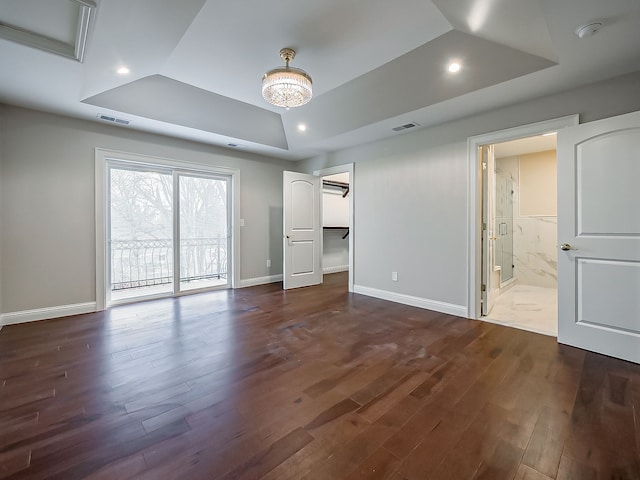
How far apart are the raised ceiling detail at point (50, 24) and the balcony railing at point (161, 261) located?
267 centimetres

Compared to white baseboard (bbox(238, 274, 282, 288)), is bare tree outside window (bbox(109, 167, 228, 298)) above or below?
above

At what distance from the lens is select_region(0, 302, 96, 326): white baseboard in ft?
10.6

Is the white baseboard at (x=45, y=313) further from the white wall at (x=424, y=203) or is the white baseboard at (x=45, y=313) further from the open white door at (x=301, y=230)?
the white wall at (x=424, y=203)

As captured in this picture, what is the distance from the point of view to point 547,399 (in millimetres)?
1847

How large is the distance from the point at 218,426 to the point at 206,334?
1.50 m

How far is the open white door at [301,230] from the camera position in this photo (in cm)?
514

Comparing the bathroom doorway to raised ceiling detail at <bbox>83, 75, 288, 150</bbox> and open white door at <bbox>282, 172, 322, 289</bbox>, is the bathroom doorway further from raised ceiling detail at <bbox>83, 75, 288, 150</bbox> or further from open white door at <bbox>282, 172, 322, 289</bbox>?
raised ceiling detail at <bbox>83, 75, 288, 150</bbox>

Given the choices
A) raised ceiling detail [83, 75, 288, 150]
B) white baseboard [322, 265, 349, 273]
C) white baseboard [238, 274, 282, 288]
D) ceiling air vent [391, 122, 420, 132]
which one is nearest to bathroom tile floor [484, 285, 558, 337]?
ceiling air vent [391, 122, 420, 132]

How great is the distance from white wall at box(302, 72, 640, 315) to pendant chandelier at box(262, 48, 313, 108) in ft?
6.44

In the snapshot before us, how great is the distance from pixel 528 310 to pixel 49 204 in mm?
6188

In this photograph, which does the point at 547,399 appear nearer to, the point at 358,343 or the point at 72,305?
the point at 358,343

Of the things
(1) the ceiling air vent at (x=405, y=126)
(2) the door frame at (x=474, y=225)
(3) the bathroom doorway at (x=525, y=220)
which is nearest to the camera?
(2) the door frame at (x=474, y=225)

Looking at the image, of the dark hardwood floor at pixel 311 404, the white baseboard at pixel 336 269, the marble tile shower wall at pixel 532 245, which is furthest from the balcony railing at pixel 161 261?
the marble tile shower wall at pixel 532 245

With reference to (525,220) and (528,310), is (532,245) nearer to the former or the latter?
(525,220)
